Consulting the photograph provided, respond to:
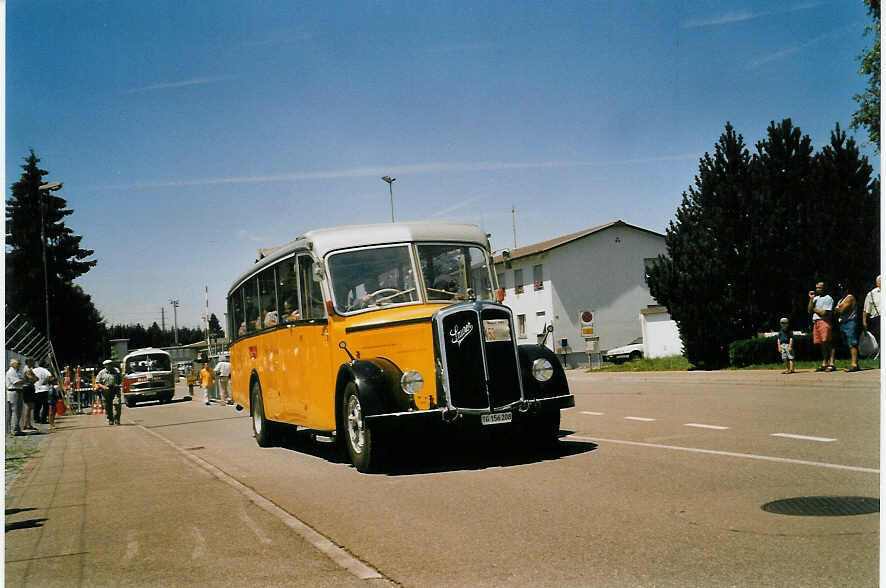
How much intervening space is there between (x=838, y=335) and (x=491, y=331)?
1378 centimetres

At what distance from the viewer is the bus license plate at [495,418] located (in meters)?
9.35

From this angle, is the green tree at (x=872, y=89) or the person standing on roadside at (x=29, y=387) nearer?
the green tree at (x=872, y=89)

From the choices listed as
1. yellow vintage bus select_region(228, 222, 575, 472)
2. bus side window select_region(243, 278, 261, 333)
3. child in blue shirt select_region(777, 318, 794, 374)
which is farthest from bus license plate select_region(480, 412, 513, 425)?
child in blue shirt select_region(777, 318, 794, 374)

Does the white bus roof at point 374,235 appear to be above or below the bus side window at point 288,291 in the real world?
above

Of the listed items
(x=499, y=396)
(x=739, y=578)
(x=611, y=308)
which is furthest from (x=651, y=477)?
(x=611, y=308)

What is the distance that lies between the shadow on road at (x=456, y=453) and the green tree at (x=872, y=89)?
17.6 ft

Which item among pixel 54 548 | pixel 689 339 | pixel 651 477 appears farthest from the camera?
pixel 689 339

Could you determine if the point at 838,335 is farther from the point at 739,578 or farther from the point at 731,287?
the point at 739,578

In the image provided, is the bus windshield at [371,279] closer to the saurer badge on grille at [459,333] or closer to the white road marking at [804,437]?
the saurer badge on grille at [459,333]

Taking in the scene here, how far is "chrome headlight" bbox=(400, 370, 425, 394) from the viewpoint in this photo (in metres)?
9.35

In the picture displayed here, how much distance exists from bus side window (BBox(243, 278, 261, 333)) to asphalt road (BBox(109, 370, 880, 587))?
2.24m

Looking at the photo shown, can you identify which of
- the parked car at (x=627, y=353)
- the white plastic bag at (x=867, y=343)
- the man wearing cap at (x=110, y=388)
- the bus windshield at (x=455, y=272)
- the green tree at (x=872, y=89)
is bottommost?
the parked car at (x=627, y=353)

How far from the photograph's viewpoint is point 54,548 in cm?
660

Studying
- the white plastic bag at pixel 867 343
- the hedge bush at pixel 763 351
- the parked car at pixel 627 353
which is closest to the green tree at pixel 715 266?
the hedge bush at pixel 763 351
